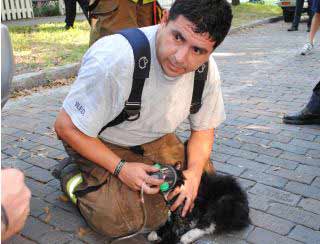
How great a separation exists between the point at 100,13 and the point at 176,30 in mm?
1865

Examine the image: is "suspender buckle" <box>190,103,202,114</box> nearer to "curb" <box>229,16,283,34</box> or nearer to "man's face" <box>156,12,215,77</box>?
"man's face" <box>156,12,215,77</box>

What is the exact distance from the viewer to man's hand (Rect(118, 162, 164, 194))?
2.38 metres

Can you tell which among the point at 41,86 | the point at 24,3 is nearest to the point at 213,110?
the point at 41,86

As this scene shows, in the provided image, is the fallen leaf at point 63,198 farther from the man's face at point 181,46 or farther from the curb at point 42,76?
the curb at point 42,76

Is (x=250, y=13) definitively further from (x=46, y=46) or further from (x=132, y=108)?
(x=132, y=108)

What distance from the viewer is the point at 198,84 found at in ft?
8.44

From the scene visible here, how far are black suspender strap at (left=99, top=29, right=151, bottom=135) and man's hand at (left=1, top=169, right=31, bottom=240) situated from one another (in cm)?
105

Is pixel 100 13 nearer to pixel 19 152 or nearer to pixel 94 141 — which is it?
pixel 19 152

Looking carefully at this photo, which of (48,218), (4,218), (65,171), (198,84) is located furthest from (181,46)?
(48,218)

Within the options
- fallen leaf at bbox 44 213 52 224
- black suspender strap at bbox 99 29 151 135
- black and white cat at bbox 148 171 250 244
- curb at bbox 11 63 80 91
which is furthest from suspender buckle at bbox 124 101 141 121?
curb at bbox 11 63 80 91

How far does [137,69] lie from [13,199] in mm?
1178

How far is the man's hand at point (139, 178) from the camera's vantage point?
2.38 metres

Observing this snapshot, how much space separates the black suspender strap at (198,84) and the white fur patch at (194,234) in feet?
2.39

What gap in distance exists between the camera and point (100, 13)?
394 cm
